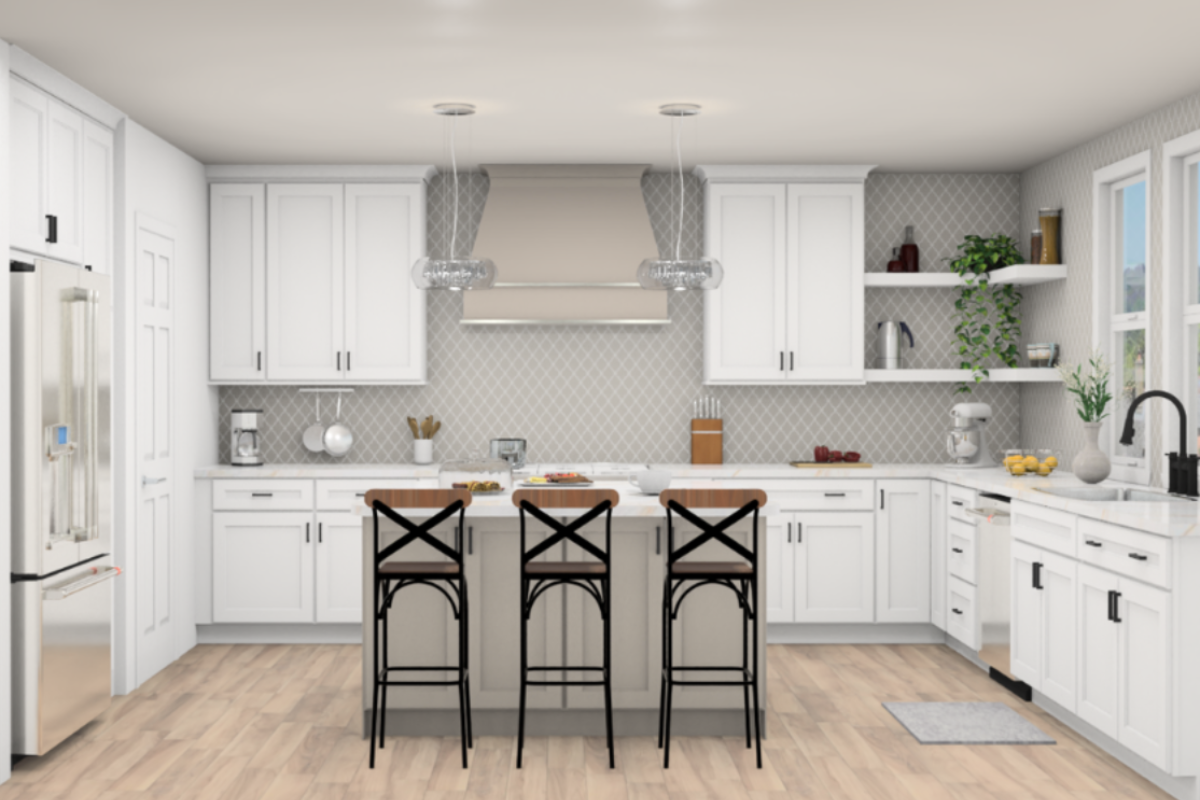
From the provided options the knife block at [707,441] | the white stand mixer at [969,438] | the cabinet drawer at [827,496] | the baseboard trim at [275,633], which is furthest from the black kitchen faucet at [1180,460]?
the baseboard trim at [275,633]

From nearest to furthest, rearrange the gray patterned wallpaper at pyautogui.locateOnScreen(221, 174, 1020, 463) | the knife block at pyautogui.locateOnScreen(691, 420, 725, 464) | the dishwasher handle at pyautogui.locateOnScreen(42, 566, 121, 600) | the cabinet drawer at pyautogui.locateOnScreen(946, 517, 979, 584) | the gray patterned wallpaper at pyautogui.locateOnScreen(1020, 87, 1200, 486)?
the dishwasher handle at pyautogui.locateOnScreen(42, 566, 121, 600), the gray patterned wallpaper at pyautogui.locateOnScreen(1020, 87, 1200, 486), the cabinet drawer at pyautogui.locateOnScreen(946, 517, 979, 584), the knife block at pyautogui.locateOnScreen(691, 420, 725, 464), the gray patterned wallpaper at pyautogui.locateOnScreen(221, 174, 1020, 463)

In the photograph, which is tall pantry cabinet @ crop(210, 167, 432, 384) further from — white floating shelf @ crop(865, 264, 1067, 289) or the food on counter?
white floating shelf @ crop(865, 264, 1067, 289)

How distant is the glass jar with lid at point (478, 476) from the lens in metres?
4.32

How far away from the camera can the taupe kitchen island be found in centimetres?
418

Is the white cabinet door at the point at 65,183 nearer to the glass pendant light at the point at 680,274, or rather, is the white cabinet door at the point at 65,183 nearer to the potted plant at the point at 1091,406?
the glass pendant light at the point at 680,274

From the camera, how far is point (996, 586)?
16.3 feet

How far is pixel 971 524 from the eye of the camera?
5.27 metres

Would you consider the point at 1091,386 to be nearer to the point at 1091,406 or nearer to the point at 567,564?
the point at 1091,406

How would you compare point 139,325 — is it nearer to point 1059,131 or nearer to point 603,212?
point 603,212

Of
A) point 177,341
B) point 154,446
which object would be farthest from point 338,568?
point 177,341

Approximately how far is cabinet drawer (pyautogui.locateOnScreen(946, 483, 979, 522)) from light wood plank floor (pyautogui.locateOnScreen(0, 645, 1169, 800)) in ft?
2.92

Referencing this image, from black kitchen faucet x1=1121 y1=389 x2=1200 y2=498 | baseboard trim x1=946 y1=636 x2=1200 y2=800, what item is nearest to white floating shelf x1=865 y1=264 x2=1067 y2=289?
black kitchen faucet x1=1121 y1=389 x2=1200 y2=498

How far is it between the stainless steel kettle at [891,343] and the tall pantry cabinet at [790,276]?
20 cm

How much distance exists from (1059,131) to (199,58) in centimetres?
409
